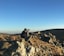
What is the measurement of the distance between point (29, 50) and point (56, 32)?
2422 inches

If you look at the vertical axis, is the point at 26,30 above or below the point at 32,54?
above

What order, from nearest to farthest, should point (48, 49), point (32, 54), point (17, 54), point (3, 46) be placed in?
point (17, 54)
point (3, 46)
point (32, 54)
point (48, 49)

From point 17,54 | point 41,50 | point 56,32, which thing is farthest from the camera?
point 56,32

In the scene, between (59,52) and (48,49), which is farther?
(59,52)

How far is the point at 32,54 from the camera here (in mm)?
44562

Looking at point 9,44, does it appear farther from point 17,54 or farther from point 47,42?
point 47,42

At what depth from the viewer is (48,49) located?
57250mm

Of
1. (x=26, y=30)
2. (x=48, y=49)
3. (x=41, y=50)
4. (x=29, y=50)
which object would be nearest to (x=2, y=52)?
(x=29, y=50)

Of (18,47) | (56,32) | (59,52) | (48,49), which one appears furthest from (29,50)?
(56,32)

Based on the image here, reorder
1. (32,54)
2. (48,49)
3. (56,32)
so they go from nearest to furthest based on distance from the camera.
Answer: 1. (32,54)
2. (48,49)
3. (56,32)

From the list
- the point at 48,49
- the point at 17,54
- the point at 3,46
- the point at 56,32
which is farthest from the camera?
the point at 56,32

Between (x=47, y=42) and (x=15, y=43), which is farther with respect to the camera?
(x=47, y=42)

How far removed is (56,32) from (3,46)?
64626mm

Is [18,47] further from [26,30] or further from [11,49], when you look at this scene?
[26,30]
